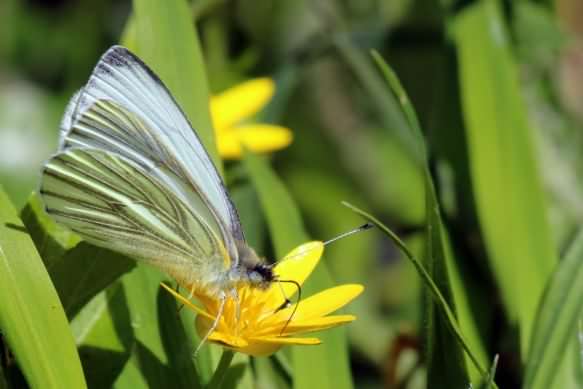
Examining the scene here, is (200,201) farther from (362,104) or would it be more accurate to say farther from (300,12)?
(362,104)

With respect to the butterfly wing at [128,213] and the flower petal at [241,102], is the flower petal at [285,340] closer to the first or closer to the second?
the butterfly wing at [128,213]

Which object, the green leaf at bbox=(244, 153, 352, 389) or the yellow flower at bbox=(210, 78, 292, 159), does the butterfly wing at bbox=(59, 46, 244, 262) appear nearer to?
the green leaf at bbox=(244, 153, 352, 389)

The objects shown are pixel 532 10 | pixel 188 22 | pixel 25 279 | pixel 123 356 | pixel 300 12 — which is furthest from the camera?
pixel 300 12

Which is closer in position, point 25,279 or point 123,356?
point 25,279

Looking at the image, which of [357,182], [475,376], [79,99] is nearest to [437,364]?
[475,376]

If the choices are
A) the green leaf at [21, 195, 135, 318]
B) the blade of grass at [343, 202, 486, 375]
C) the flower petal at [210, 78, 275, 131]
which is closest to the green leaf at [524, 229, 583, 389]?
the blade of grass at [343, 202, 486, 375]

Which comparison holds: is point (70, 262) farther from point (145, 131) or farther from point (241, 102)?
point (241, 102)
